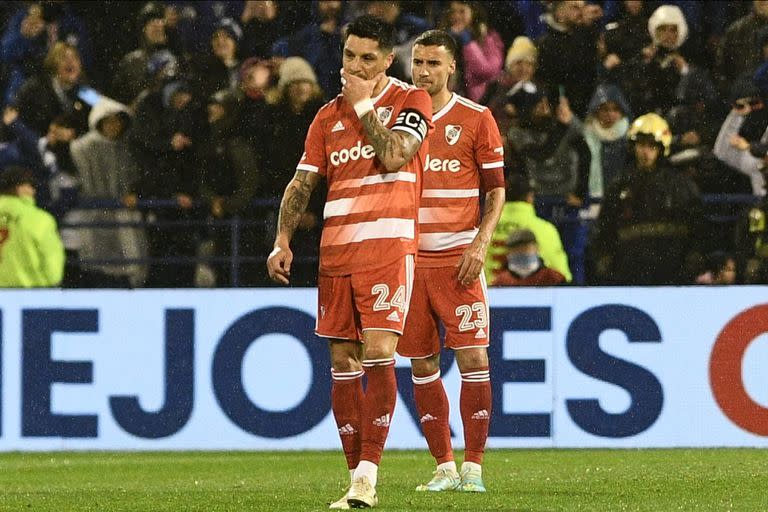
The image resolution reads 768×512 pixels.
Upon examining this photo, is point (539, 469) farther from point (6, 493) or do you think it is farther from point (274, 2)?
point (274, 2)

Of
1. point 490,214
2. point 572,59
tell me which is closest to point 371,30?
point 490,214

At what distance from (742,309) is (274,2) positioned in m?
5.51

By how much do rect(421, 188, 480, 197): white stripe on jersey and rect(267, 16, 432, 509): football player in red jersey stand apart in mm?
973

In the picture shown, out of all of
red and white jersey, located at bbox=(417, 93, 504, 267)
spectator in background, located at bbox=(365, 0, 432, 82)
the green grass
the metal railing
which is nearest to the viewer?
the green grass

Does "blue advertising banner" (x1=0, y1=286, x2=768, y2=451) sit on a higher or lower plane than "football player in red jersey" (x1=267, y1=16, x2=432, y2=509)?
lower

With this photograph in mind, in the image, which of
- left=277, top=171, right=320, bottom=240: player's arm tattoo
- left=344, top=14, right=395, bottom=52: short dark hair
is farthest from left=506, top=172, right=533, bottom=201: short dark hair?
left=344, top=14, right=395, bottom=52: short dark hair

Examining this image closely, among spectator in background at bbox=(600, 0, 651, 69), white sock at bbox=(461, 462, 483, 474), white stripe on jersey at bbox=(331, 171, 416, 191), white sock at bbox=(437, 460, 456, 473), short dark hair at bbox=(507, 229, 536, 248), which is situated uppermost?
spectator in background at bbox=(600, 0, 651, 69)

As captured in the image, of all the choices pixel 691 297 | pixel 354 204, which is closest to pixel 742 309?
pixel 691 297

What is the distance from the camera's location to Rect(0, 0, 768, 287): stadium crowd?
12.0 metres

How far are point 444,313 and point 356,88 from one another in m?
1.62

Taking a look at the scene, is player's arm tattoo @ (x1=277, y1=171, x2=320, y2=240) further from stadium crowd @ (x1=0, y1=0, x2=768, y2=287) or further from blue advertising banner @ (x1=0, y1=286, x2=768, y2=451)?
stadium crowd @ (x1=0, y1=0, x2=768, y2=287)

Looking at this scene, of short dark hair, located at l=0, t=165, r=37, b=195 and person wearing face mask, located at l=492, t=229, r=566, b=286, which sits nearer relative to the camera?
person wearing face mask, located at l=492, t=229, r=566, b=286

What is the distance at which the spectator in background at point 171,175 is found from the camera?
1329 centimetres

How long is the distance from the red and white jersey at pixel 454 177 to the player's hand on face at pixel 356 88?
4.32ft
